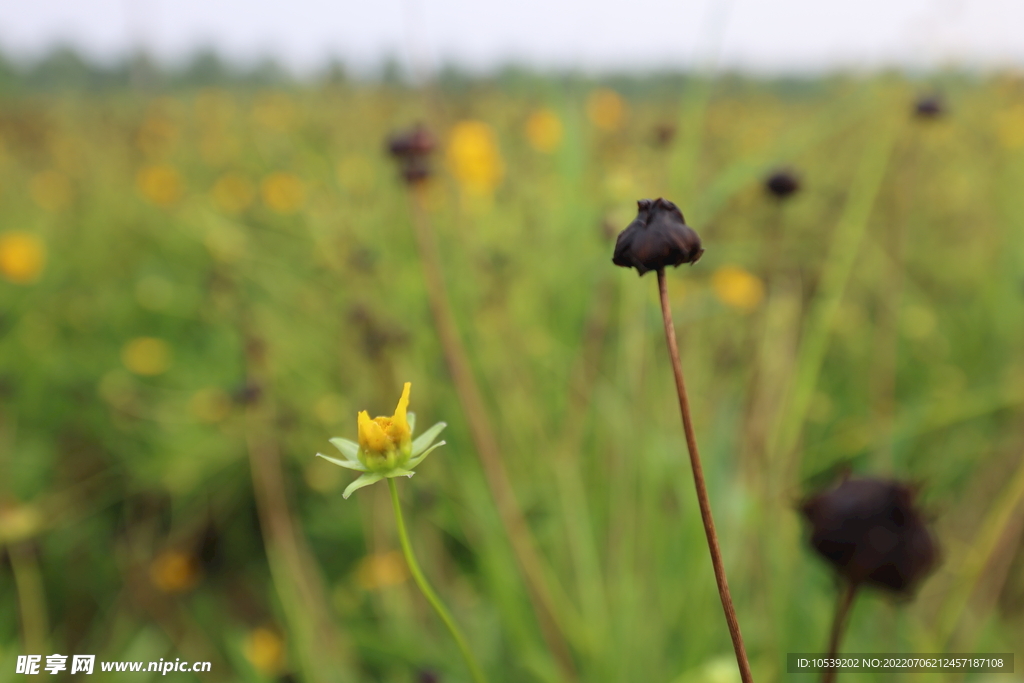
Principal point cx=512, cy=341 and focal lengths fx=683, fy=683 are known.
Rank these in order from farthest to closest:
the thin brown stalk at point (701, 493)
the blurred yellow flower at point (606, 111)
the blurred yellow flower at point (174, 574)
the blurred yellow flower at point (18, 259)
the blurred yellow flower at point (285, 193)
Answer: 1. the blurred yellow flower at point (606, 111)
2. the blurred yellow flower at point (285, 193)
3. the blurred yellow flower at point (18, 259)
4. the blurred yellow flower at point (174, 574)
5. the thin brown stalk at point (701, 493)

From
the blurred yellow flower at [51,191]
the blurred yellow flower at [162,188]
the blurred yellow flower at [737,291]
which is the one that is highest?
the blurred yellow flower at [51,191]

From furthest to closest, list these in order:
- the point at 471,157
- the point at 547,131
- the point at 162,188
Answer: the point at 162,188, the point at 547,131, the point at 471,157

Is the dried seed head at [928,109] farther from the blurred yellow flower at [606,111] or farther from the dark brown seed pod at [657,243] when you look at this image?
the blurred yellow flower at [606,111]

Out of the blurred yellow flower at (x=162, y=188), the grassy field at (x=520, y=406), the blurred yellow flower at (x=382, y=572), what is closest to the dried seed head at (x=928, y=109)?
the grassy field at (x=520, y=406)

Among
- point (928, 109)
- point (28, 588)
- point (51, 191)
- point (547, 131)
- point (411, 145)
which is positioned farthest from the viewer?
point (51, 191)

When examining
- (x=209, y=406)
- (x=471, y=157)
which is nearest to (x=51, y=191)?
(x=209, y=406)

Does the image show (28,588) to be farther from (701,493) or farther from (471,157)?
(701,493)

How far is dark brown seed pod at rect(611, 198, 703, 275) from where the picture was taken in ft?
0.78

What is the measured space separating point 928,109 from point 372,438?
0.77m

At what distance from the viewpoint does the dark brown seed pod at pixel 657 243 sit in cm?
24

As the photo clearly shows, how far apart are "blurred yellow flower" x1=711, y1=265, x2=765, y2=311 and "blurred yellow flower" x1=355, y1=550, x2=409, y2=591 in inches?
26.1

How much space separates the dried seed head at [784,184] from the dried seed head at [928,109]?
0.72 feet

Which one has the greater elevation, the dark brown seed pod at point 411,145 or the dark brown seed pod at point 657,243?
the dark brown seed pod at point 411,145

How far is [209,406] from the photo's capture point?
1212 mm
